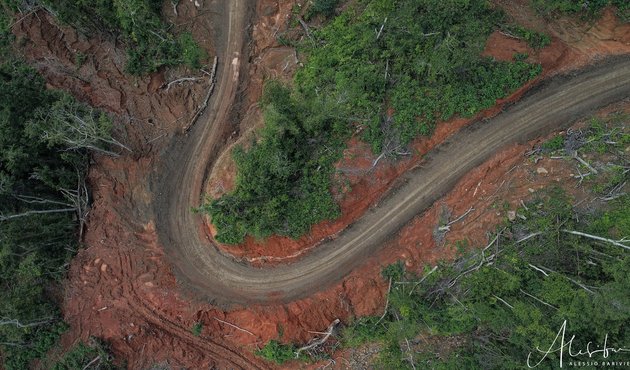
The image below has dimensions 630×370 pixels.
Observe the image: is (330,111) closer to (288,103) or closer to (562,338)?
(288,103)

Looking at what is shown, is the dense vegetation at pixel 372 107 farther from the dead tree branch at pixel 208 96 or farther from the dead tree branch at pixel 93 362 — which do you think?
the dead tree branch at pixel 93 362

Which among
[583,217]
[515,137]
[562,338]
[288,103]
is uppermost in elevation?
[288,103]

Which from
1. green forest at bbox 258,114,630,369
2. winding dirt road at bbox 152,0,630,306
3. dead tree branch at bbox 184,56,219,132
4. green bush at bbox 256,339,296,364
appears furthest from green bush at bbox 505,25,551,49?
green bush at bbox 256,339,296,364

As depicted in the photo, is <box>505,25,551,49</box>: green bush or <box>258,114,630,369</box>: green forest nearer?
<box>258,114,630,369</box>: green forest

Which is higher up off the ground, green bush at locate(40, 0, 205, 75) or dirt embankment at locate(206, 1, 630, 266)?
green bush at locate(40, 0, 205, 75)

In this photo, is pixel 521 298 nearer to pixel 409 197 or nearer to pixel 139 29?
pixel 409 197

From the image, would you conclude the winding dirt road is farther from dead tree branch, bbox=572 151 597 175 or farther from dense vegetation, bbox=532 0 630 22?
dense vegetation, bbox=532 0 630 22

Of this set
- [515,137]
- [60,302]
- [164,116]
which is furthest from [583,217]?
[60,302]
